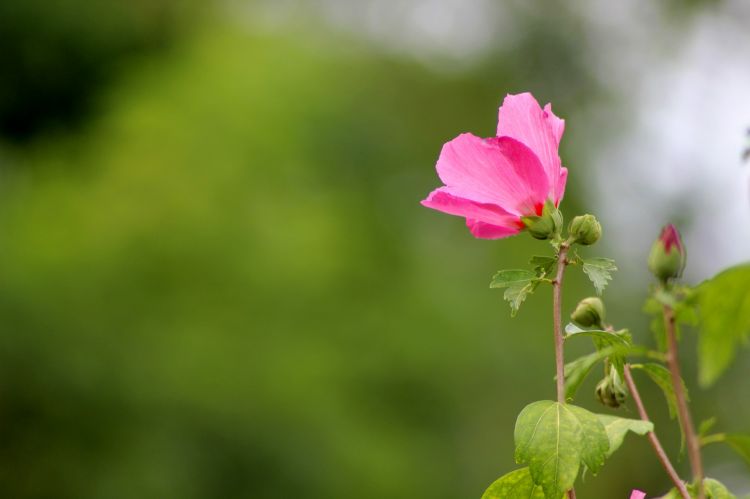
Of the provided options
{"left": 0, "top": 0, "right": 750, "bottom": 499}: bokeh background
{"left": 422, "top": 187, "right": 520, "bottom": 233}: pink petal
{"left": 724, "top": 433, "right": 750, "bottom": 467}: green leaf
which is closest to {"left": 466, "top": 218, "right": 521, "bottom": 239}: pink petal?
{"left": 422, "top": 187, "right": 520, "bottom": 233}: pink petal

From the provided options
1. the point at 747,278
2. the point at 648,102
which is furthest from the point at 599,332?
the point at 648,102

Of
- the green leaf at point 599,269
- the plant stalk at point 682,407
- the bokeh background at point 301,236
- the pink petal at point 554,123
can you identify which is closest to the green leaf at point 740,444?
the plant stalk at point 682,407

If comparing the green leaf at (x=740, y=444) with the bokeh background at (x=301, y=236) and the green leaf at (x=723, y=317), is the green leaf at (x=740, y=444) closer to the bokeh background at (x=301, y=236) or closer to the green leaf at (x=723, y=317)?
the green leaf at (x=723, y=317)

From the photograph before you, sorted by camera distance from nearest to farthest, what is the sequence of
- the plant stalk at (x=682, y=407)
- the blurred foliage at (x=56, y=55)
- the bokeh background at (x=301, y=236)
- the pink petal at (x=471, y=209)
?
the plant stalk at (x=682, y=407), the pink petal at (x=471, y=209), the bokeh background at (x=301, y=236), the blurred foliage at (x=56, y=55)

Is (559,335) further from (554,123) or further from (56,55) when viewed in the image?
(56,55)

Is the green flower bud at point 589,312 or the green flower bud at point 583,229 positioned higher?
the green flower bud at point 583,229

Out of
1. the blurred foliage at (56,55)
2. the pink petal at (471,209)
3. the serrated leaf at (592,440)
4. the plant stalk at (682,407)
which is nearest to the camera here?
the plant stalk at (682,407)

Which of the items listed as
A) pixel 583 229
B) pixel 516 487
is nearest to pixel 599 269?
pixel 583 229
